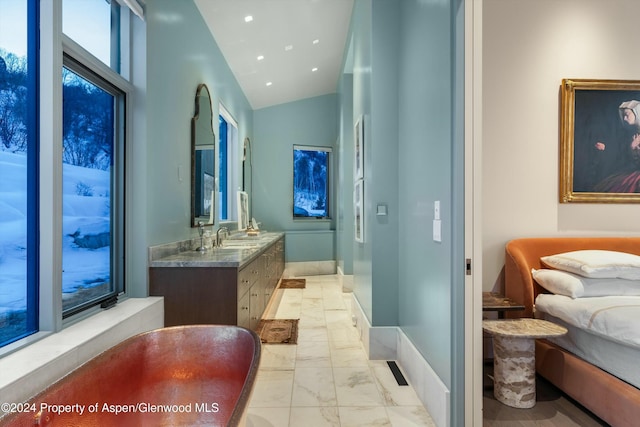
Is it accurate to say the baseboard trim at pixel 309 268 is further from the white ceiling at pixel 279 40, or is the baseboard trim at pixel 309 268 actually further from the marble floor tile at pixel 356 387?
the marble floor tile at pixel 356 387

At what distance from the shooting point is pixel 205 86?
3.80 m

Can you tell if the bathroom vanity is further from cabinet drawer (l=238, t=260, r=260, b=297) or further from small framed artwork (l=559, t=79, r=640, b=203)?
small framed artwork (l=559, t=79, r=640, b=203)

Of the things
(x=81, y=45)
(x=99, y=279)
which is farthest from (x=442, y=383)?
(x=81, y=45)

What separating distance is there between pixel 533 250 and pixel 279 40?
147 inches

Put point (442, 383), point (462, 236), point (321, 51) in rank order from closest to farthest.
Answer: point (462, 236)
point (442, 383)
point (321, 51)

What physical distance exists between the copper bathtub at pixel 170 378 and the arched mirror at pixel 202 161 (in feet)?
6.21

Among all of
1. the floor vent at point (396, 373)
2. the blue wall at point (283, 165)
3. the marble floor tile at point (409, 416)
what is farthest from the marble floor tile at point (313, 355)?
the blue wall at point (283, 165)

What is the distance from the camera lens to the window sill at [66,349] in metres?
1.25

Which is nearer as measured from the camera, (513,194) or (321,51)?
(513,194)

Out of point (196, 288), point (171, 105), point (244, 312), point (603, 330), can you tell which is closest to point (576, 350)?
point (603, 330)

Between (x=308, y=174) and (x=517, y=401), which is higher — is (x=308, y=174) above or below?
above

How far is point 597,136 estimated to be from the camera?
2.88 meters

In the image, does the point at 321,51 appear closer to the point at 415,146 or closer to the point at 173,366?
the point at 415,146

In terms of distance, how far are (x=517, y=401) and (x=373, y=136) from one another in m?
2.01
